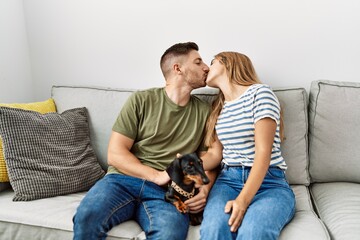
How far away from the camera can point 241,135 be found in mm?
1583

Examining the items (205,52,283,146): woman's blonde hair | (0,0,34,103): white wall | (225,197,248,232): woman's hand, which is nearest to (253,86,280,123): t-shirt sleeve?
(205,52,283,146): woman's blonde hair

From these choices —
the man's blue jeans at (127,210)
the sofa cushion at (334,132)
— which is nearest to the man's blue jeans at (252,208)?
the man's blue jeans at (127,210)

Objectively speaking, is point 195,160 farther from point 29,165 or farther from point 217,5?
point 217,5

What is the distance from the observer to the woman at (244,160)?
133 cm

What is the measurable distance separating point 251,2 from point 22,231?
160cm

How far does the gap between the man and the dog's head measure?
0.41 feet

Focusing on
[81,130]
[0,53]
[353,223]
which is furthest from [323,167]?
[0,53]

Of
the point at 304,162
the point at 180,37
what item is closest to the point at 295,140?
the point at 304,162

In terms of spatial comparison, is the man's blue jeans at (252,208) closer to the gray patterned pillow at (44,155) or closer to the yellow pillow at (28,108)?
the gray patterned pillow at (44,155)

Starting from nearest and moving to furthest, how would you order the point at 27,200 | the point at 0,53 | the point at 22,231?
the point at 22,231 < the point at 27,200 < the point at 0,53

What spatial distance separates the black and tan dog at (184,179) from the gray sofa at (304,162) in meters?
0.10

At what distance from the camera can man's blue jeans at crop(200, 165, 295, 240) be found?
1282 millimetres

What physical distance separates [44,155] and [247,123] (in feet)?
3.18

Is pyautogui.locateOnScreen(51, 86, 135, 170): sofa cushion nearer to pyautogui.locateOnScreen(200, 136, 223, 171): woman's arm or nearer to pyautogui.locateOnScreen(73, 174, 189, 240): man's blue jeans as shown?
pyautogui.locateOnScreen(73, 174, 189, 240): man's blue jeans
